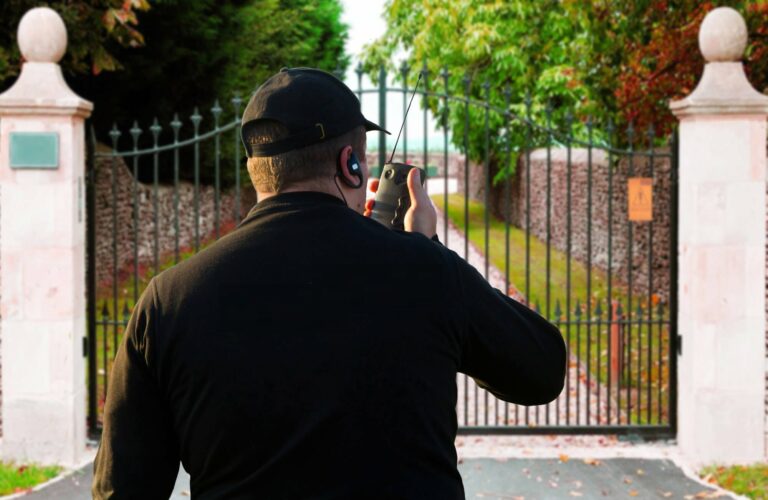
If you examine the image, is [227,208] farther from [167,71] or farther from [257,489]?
[257,489]

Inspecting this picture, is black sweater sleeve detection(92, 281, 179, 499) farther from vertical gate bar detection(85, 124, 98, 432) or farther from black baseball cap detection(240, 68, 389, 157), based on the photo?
vertical gate bar detection(85, 124, 98, 432)

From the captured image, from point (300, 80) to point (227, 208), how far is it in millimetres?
19956

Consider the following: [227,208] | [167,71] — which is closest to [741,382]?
[167,71]

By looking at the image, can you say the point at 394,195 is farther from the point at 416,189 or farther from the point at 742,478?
the point at 742,478

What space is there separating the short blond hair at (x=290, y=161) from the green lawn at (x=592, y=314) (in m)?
5.14

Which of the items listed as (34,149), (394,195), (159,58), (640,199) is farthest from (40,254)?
(159,58)

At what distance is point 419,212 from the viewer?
7.41ft

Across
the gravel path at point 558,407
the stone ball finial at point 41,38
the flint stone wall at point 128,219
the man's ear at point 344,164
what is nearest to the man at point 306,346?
the man's ear at point 344,164

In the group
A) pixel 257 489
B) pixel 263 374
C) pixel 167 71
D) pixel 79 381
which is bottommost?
pixel 79 381

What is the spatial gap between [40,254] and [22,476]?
142cm

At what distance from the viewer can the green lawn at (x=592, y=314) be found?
7.36 m

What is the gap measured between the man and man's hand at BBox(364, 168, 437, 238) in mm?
222

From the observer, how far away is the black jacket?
5.97ft

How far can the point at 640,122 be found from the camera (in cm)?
1118
